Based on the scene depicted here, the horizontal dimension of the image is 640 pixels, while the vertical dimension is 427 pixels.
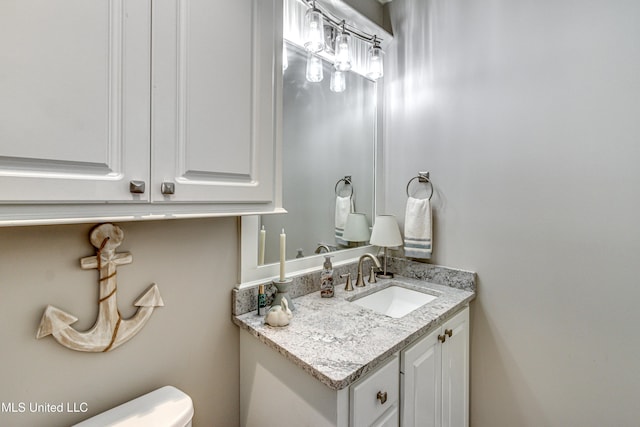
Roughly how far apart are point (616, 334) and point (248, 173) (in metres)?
1.59

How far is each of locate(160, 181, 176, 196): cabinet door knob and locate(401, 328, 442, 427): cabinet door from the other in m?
0.91

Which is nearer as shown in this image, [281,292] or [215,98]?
[215,98]

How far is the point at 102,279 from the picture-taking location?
2.97 feet

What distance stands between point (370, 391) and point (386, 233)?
951mm

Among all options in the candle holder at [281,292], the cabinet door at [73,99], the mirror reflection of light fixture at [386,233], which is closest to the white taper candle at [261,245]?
the candle holder at [281,292]

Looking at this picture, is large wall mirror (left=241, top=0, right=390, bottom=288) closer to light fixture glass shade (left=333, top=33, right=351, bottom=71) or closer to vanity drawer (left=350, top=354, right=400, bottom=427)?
light fixture glass shade (left=333, top=33, right=351, bottom=71)

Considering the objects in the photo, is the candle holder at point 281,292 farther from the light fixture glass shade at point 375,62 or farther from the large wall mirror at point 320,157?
the light fixture glass shade at point 375,62

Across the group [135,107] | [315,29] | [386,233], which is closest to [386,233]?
[386,233]

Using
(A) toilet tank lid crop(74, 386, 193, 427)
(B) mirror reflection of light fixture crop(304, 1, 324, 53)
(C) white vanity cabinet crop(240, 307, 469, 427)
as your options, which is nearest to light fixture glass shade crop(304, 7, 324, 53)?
(B) mirror reflection of light fixture crop(304, 1, 324, 53)

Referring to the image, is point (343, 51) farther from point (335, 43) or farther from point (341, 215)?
point (341, 215)

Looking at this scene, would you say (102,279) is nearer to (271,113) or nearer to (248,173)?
(248,173)

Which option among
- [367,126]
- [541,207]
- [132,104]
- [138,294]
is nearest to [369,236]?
[367,126]

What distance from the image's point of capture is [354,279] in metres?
1.74

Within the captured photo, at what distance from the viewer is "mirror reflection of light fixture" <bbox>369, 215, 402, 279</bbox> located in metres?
1.73
